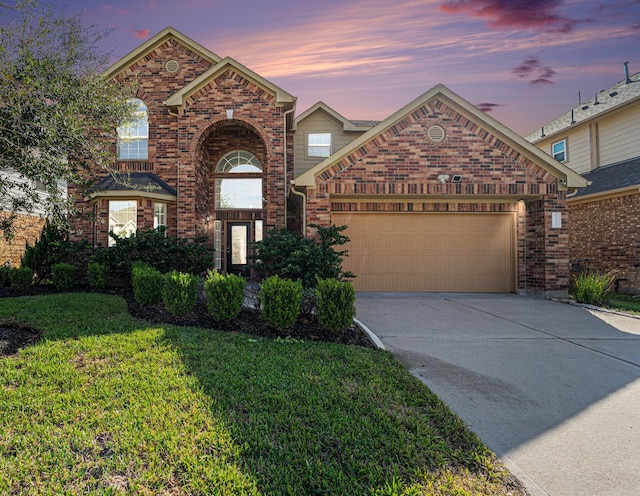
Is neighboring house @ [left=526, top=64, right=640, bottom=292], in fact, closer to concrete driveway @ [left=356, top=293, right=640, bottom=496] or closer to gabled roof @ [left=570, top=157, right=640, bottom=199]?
gabled roof @ [left=570, top=157, right=640, bottom=199]

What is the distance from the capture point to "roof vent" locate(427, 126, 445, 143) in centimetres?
938

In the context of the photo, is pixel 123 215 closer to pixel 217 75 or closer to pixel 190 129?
pixel 190 129

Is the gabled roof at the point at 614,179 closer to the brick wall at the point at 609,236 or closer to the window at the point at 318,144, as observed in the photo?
the brick wall at the point at 609,236

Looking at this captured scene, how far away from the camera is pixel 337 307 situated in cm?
532

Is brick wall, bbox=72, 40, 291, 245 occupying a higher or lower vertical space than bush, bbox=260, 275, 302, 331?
higher

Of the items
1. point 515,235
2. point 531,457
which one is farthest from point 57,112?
point 515,235

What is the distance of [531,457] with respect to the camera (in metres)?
2.45

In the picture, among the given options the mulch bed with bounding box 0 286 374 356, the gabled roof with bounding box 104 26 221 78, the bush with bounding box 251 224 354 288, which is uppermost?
the gabled roof with bounding box 104 26 221 78

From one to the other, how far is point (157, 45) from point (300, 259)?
10.1 metres

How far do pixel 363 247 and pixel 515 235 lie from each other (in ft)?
15.3

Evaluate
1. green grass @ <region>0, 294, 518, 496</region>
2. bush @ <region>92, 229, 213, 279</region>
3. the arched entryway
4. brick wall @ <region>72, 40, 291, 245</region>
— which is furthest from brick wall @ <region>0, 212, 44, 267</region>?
green grass @ <region>0, 294, 518, 496</region>

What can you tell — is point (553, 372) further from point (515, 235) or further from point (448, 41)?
point (448, 41)

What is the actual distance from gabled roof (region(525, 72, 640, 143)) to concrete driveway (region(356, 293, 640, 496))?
953 centimetres

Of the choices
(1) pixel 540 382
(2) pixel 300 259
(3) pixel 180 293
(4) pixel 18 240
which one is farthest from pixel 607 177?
(4) pixel 18 240
